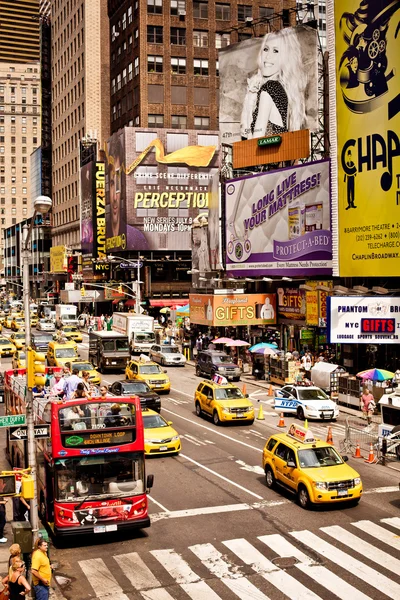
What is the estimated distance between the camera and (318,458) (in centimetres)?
2100

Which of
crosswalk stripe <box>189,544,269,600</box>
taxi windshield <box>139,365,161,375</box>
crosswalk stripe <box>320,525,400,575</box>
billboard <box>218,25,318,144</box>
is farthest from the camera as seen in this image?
billboard <box>218,25,318,144</box>

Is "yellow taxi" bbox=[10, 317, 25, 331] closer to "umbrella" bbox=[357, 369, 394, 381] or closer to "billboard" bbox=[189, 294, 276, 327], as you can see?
"billboard" bbox=[189, 294, 276, 327]

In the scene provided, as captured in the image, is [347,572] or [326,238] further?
[326,238]

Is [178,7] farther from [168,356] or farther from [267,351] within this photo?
[267,351]

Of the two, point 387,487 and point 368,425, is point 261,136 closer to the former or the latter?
point 368,425

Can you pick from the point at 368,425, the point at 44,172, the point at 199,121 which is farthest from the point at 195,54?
the point at 368,425

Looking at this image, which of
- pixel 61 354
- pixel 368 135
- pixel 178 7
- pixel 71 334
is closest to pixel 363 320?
pixel 368 135

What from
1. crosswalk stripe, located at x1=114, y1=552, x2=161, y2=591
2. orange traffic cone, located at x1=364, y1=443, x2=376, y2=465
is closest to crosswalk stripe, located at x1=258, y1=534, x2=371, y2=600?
crosswalk stripe, located at x1=114, y1=552, x2=161, y2=591

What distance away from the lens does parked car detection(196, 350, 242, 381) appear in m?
46.7

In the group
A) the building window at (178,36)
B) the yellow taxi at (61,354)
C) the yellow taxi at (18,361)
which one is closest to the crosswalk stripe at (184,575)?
the yellow taxi at (18,361)

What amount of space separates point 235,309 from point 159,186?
146 feet

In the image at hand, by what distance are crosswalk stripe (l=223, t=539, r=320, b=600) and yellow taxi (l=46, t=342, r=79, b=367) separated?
3186 cm

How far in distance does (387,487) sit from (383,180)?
2443 cm

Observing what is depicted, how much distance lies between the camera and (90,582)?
1538 cm
